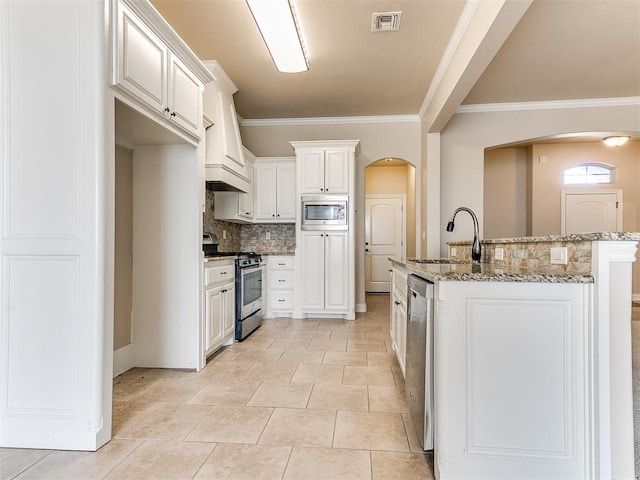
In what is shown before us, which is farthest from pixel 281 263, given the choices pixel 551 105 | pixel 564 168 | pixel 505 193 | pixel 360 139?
pixel 564 168

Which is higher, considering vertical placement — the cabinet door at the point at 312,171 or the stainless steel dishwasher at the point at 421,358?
the cabinet door at the point at 312,171

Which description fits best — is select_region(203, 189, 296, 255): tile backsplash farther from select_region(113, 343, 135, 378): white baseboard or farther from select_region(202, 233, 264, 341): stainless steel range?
select_region(113, 343, 135, 378): white baseboard

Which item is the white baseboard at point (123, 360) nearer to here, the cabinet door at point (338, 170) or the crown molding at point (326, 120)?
the cabinet door at point (338, 170)

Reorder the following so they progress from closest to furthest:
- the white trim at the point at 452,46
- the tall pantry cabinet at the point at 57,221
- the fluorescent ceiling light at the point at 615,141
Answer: the tall pantry cabinet at the point at 57,221 → the white trim at the point at 452,46 → the fluorescent ceiling light at the point at 615,141

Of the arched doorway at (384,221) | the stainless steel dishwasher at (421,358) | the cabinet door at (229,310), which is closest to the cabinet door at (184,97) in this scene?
the cabinet door at (229,310)

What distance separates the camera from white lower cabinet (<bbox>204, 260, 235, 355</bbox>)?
3031mm

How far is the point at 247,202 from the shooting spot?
16.1 feet

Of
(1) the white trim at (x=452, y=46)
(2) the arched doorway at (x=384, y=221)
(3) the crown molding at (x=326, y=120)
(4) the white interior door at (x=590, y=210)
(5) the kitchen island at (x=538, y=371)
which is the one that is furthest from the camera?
(2) the arched doorway at (x=384, y=221)

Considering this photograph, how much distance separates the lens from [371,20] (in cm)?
298

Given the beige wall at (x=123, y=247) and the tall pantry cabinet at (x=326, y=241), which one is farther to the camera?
the tall pantry cabinet at (x=326, y=241)

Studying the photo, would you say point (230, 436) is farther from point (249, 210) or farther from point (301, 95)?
point (301, 95)

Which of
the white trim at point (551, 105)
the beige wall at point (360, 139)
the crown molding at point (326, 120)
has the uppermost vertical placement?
the crown molding at point (326, 120)

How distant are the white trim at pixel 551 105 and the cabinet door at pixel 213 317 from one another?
3.92 meters

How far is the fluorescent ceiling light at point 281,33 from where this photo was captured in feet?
8.52
